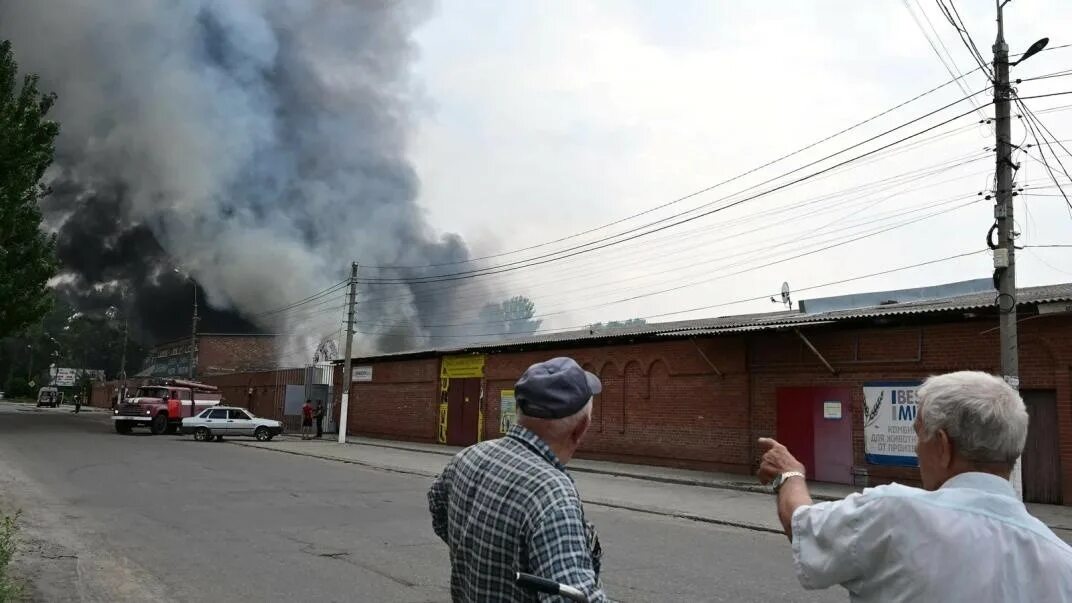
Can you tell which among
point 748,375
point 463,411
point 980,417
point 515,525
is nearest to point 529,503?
point 515,525

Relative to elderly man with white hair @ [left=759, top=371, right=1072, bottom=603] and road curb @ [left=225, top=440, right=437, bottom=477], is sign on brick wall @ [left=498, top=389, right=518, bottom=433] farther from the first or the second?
elderly man with white hair @ [left=759, top=371, right=1072, bottom=603]

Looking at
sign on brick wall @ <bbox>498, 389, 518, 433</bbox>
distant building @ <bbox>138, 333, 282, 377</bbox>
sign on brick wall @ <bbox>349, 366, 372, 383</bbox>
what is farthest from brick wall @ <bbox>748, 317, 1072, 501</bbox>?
distant building @ <bbox>138, 333, 282, 377</bbox>

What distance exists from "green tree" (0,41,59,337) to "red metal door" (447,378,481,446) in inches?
588

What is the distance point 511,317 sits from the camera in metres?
60.1

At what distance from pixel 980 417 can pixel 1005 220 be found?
43.3 ft

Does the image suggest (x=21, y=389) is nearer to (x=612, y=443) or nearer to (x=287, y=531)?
(x=612, y=443)

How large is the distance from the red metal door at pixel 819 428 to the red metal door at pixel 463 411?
13091 mm

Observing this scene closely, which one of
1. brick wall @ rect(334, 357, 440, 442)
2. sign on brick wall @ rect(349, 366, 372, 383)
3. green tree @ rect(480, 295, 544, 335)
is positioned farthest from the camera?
green tree @ rect(480, 295, 544, 335)

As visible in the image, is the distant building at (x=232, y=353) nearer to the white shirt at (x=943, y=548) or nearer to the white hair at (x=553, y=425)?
the white hair at (x=553, y=425)

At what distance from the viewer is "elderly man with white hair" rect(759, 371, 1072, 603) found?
1.70 m

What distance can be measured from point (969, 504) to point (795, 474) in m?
0.42

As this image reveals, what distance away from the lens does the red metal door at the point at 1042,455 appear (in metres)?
14.4

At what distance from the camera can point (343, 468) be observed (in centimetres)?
1903

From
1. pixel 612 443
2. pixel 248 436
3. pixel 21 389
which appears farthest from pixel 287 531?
pixel 21 389
